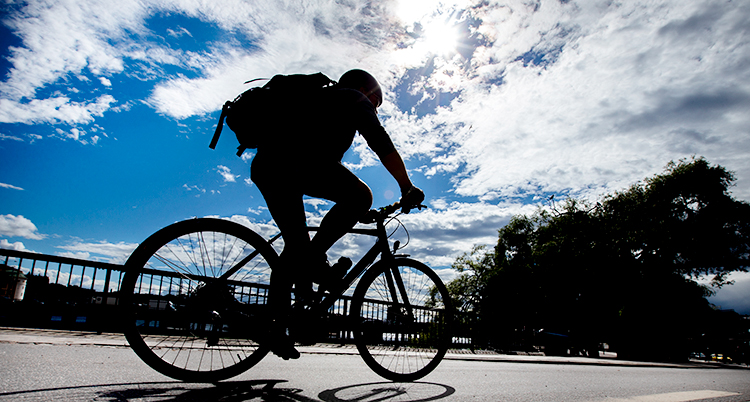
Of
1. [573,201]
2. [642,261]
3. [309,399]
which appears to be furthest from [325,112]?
[573,201]

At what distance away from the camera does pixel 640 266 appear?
1251 inches

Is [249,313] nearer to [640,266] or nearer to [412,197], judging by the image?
[412,197]

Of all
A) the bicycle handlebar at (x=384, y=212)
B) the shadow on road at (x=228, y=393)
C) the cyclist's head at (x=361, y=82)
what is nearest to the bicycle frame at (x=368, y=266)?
the bicycle handlebar at (x=384, y=212)

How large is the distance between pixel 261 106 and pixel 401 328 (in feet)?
7.17

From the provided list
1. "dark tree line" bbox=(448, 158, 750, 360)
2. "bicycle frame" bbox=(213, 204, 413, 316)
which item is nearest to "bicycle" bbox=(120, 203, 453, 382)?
"bicycle frame" bbox=(213, 204, 413, 316)

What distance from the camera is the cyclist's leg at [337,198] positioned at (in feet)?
8.20

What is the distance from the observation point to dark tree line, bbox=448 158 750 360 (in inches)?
1102

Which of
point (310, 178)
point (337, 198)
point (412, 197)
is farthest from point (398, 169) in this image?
point (310, 178)

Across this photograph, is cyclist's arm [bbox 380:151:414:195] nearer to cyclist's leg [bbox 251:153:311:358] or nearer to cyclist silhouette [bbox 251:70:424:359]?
cyclist silhouette [bbox 251:70:424:359]

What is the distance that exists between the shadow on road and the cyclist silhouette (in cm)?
27

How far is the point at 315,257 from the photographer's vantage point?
2461 millimetres

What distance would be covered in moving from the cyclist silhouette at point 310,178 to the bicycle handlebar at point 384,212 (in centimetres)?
29

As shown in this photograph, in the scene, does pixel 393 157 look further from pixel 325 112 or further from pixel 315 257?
pixel 315 257

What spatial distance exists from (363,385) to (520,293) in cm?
3787
